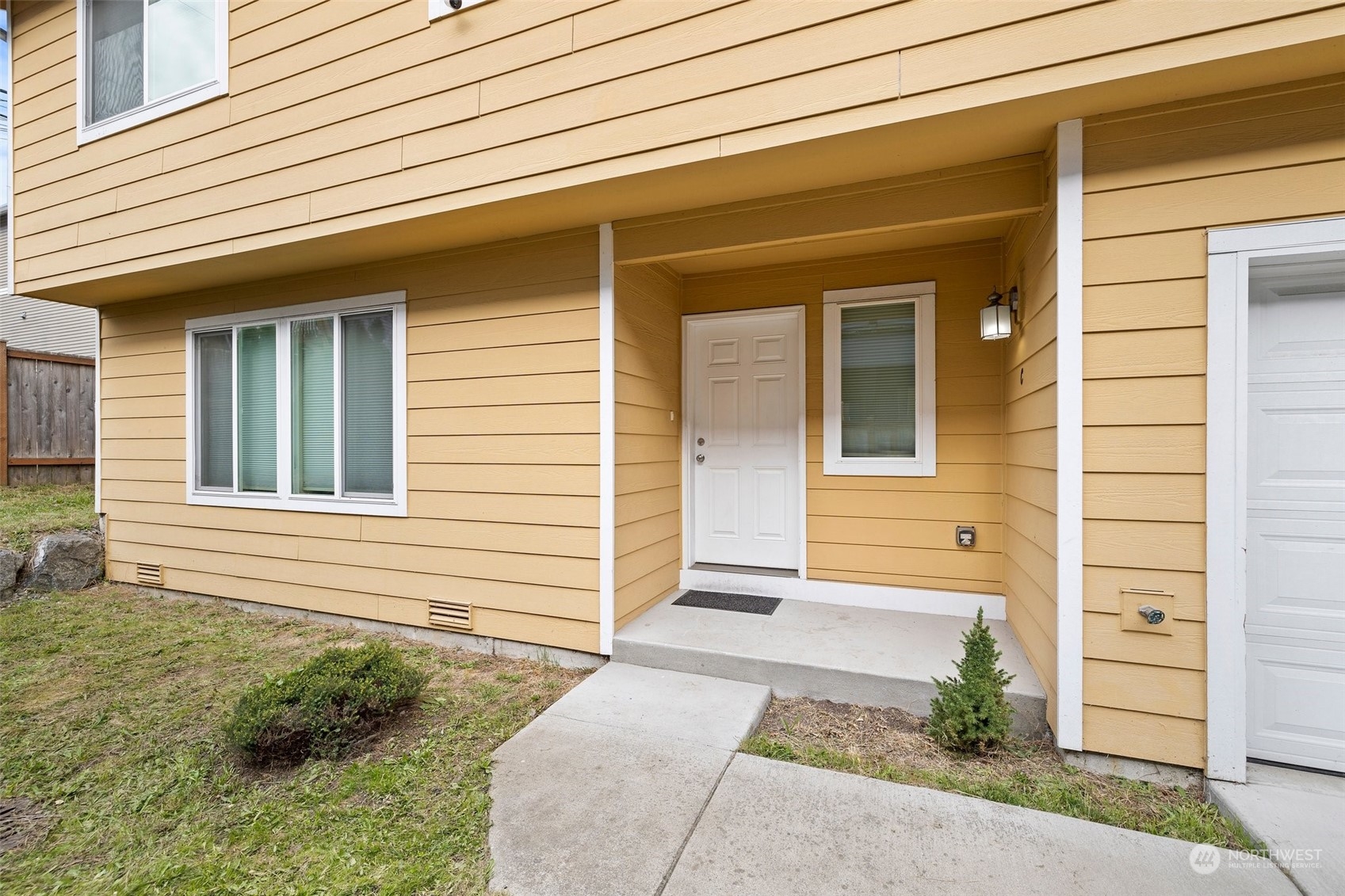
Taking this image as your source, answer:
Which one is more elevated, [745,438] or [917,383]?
[917,383]

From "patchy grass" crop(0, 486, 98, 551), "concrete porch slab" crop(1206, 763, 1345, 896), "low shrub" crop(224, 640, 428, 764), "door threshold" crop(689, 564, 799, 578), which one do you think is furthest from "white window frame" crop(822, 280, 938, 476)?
"patchy grass" crop(0, 486, 98, 551)

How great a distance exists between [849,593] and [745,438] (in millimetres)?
1239

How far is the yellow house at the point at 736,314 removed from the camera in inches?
79.3

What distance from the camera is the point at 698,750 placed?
2.28 metres

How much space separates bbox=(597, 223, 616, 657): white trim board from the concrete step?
0.54ft

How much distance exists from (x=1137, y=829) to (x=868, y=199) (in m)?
2.62

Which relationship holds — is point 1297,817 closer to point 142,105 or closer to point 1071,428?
point 1071,428

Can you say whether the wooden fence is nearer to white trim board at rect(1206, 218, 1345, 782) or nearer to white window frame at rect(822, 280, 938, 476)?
white window frame at rect(822, 280, 938, 476)

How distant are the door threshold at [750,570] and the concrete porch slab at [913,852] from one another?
1.86 metres

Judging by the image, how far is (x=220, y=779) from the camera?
217 cm

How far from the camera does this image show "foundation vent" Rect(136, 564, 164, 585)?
4695mm

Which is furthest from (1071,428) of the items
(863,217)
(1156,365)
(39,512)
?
(39,512)

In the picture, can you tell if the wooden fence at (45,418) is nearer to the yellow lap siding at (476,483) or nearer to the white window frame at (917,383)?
the yellow lap siding at (476,483)

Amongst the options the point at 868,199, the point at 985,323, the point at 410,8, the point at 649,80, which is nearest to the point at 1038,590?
the point at 985,323
